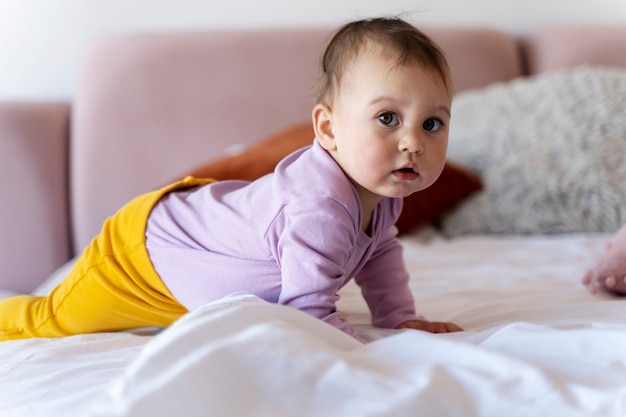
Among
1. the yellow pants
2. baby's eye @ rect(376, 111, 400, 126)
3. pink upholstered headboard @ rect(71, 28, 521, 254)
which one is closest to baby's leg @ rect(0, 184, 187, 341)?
the yellow pants

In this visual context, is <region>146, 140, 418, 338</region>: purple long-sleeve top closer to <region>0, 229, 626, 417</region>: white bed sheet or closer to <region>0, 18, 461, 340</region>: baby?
<region>0, 18, 461, 340</region>: baby

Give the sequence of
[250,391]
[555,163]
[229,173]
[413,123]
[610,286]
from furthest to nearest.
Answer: [555,163] < [229,173] < [610,286] < [413,123] < [250,391]

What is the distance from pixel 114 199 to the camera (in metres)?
2.02

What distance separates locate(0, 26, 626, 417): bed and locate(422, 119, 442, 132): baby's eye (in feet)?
0.85

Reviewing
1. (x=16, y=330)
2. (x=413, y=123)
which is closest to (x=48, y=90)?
(x=16, y=330)

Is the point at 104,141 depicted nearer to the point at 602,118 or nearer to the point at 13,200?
the point at 13,200

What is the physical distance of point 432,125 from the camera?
97 centimetres

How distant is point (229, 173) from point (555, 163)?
2.52 ft

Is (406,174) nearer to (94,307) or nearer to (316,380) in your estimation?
(316,380)

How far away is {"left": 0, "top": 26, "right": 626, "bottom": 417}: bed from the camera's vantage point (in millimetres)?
685

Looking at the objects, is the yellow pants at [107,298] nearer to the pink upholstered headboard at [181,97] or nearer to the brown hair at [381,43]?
the brown hair at [381,43]

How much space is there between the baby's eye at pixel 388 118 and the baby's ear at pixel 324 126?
3.6 inches

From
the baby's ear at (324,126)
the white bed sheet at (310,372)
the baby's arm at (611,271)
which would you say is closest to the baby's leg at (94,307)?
the white bed sheet at (310,372)

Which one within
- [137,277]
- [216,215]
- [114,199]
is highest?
[216,215]
